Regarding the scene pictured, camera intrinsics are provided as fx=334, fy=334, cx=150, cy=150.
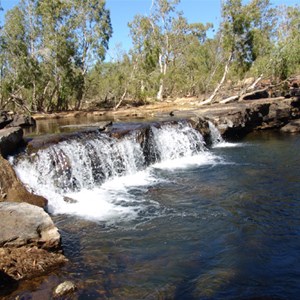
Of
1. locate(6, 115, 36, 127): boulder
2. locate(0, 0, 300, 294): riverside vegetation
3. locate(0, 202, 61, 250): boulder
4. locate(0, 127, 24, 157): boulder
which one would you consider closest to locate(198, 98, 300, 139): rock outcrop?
A: locate(0, 0, 300, 294): riverside vegetation

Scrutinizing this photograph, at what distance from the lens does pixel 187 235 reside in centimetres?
624

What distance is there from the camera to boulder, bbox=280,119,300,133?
1895 centimetres

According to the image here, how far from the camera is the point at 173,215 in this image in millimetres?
7262

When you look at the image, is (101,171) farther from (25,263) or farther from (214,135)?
(214,135)

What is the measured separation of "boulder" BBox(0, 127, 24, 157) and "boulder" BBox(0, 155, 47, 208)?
61.1 inches

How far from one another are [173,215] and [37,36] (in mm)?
27749

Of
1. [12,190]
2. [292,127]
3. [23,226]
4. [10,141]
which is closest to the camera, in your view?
[23,226]

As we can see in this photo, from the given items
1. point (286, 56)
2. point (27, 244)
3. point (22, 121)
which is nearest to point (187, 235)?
point (27, 244)

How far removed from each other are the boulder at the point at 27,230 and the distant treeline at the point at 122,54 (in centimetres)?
1663

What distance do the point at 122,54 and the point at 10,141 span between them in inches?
1104

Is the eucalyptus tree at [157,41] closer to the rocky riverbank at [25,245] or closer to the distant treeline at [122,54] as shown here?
the distant treeline at [122,54]

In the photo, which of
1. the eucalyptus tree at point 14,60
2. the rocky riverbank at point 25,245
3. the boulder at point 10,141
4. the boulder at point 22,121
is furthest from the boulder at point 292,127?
the eucalyptus tree at point 14,60

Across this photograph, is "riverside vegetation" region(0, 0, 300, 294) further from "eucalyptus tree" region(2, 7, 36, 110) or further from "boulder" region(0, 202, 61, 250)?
"boulder" region(0, 202, 61, 250)

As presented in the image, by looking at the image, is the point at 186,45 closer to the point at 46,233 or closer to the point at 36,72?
the point at 36,72
